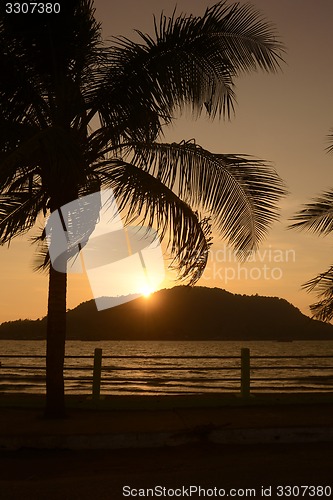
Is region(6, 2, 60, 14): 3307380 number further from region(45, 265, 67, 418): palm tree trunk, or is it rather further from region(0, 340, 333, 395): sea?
region(0, 340, 333, 395): sea

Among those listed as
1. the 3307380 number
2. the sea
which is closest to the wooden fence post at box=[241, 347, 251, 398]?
the sea

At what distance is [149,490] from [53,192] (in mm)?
5825

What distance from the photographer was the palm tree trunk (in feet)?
36.4

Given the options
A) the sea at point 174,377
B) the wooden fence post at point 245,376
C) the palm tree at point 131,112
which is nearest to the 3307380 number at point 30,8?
the palm tree at point 131,112

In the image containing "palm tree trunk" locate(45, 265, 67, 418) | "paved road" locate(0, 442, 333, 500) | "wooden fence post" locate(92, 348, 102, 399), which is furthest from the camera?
"wooden fence post" locate(92, 348, 102, 399)

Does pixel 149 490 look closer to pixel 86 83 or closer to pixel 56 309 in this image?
pixel 56 309

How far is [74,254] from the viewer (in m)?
11.9

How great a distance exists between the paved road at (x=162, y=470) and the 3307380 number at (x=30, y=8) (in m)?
7.01

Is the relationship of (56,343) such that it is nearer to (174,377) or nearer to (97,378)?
(97,378)

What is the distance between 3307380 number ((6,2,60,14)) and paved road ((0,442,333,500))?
7.01 meters

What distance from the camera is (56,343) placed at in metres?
11.1

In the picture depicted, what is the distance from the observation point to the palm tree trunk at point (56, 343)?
437 inches

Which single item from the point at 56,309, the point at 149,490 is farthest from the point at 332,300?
the point at 149,490

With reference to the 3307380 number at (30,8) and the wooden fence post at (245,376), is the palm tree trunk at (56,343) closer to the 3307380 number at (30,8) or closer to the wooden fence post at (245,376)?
the 3307380 number at (30,8)
